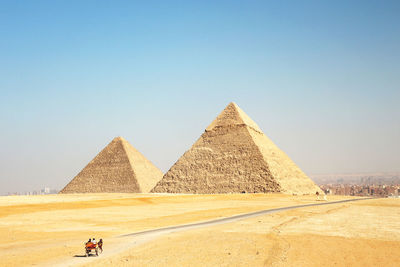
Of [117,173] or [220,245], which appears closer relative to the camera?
[220,245]

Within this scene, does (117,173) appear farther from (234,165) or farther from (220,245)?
(220,245)

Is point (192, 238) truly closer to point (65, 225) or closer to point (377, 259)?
point (377, 259)

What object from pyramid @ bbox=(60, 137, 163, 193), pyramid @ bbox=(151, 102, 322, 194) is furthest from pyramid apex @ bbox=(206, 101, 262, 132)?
pyramid @ bbox=(60, 137, 163, 193)

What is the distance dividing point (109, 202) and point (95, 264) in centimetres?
3235

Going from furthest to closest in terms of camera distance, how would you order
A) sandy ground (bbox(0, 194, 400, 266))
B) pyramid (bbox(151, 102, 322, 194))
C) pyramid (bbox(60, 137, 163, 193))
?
1. pyramid (bbox(60, 137, 163, 193))
2. pyramid (bbox(151, 102, 322, 194))
3. sandy ground (bbox(0, 194, 400, 266))

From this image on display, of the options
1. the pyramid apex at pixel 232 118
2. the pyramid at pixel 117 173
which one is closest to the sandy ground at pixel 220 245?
the pyramid apex at pixel 232 118

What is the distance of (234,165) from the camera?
7431 centimetres

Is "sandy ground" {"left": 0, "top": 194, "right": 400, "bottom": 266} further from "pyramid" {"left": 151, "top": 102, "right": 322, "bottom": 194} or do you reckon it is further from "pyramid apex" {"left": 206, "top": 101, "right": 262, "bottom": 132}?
"pyramid apex" {"left": 206, "top": 101, "right": 262, "bottom": 132}

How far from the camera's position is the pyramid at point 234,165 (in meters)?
70.4

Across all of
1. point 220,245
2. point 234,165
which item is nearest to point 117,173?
point 234,165

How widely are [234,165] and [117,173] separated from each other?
32.3 meters

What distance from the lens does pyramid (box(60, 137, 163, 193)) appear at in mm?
90188

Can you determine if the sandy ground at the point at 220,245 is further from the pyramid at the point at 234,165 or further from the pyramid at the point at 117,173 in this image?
the pyramid at the point at 117,173

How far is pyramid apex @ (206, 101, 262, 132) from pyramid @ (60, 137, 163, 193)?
2021cm
